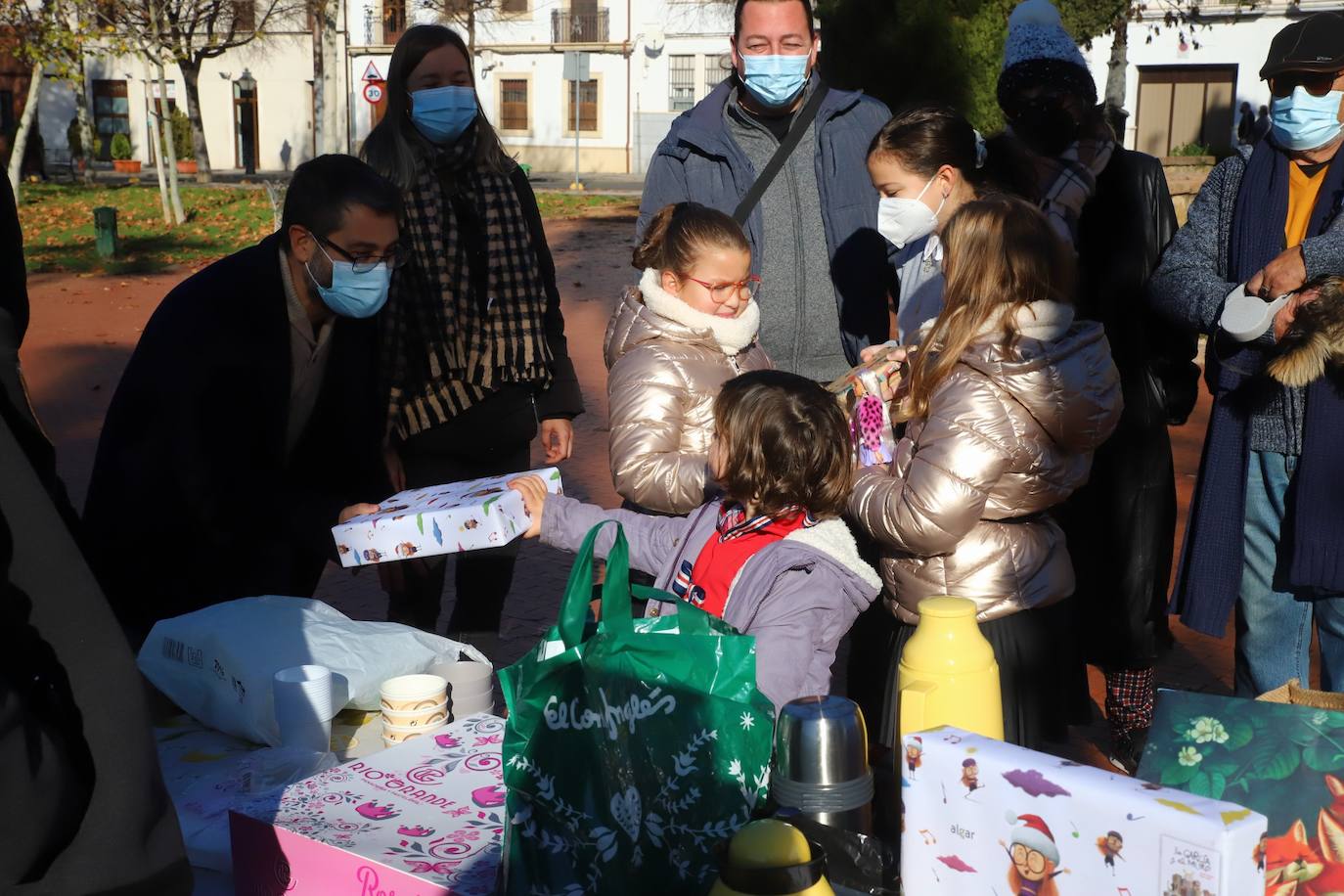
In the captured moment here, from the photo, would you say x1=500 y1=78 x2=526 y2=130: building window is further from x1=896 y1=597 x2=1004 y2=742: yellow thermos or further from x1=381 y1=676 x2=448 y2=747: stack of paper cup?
x1=896 y1=597 x2=1004 y2=742: yellow thermos

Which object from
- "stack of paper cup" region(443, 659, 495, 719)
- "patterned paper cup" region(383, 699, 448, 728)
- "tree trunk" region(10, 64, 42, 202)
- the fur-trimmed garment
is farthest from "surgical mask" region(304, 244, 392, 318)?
"tree trunk" region(10, 64, 42, 202)

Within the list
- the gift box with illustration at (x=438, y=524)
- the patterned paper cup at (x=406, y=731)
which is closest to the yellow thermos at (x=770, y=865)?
the patterned paper cup at (x=406, y=731)

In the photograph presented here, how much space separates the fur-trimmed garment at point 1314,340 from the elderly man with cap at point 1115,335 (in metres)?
0.67

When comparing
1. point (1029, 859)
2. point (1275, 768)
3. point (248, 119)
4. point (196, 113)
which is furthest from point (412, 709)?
point (248, 119)

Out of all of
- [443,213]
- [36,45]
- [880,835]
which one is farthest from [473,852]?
[36,45]

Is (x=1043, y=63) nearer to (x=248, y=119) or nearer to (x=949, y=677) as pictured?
(x=949, y=677)

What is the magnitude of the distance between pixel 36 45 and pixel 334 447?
21297 millimetres

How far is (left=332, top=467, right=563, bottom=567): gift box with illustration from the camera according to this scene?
8.58 ft

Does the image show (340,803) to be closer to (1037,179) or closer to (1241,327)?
(1241,327)

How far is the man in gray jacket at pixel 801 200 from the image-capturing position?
12.5ft

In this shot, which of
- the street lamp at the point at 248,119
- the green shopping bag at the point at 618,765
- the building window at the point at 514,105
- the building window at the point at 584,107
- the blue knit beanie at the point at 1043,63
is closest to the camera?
the green shopping bag at the point at 618,765

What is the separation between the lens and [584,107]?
46500mm

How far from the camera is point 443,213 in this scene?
13.1 feet

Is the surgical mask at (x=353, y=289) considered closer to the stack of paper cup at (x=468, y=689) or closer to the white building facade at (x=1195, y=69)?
the stack of paper cup at (x=468, y=689)
